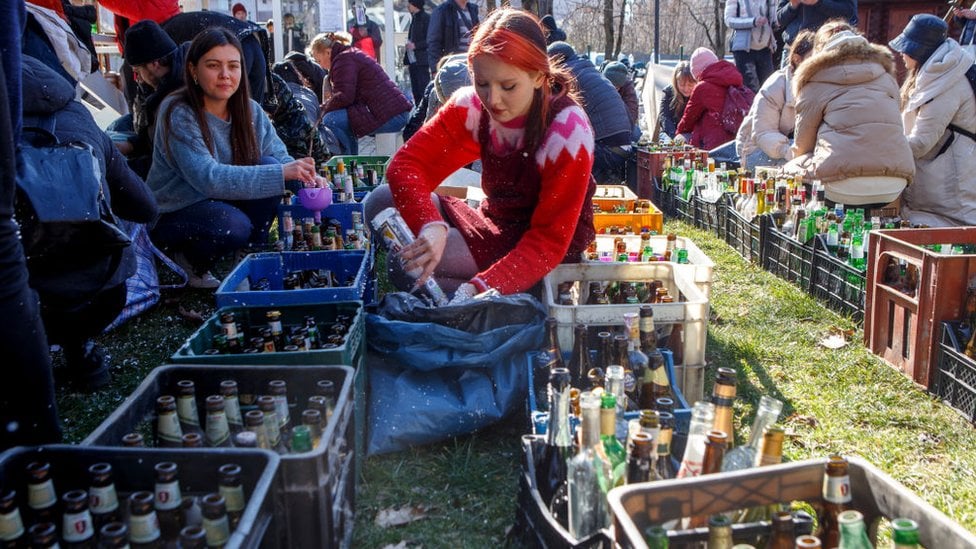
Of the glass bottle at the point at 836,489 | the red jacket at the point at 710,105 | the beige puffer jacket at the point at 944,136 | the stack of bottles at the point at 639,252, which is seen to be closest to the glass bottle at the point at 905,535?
the glass bottle at the point at 836,489

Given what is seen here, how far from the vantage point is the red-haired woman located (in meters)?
3.22

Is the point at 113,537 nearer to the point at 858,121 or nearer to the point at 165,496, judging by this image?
the point at 165,496

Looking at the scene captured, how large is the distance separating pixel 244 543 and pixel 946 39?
19.1 ft

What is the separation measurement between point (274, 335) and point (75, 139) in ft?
3.81

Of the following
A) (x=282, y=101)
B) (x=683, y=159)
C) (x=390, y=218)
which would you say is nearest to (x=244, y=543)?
(x=390, y=218)

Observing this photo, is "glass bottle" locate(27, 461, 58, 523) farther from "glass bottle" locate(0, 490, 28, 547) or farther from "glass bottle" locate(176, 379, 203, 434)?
"glass bottle" locate(176, 379, 203, 434)

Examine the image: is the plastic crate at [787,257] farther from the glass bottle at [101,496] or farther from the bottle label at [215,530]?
the glass bottle at [101,496]

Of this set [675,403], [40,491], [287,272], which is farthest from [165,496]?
[287,272]

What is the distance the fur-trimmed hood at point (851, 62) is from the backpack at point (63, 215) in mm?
4379

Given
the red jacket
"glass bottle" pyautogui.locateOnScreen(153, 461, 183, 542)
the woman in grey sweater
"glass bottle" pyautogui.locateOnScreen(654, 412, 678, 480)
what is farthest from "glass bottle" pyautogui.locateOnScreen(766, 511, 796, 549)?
the red jacket

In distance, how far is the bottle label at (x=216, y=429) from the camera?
2164mm

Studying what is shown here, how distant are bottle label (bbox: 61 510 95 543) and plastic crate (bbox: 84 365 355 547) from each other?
259mm

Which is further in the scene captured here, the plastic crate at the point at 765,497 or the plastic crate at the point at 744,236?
the plastic crate at the point at 744,236

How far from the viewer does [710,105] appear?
8945mm
